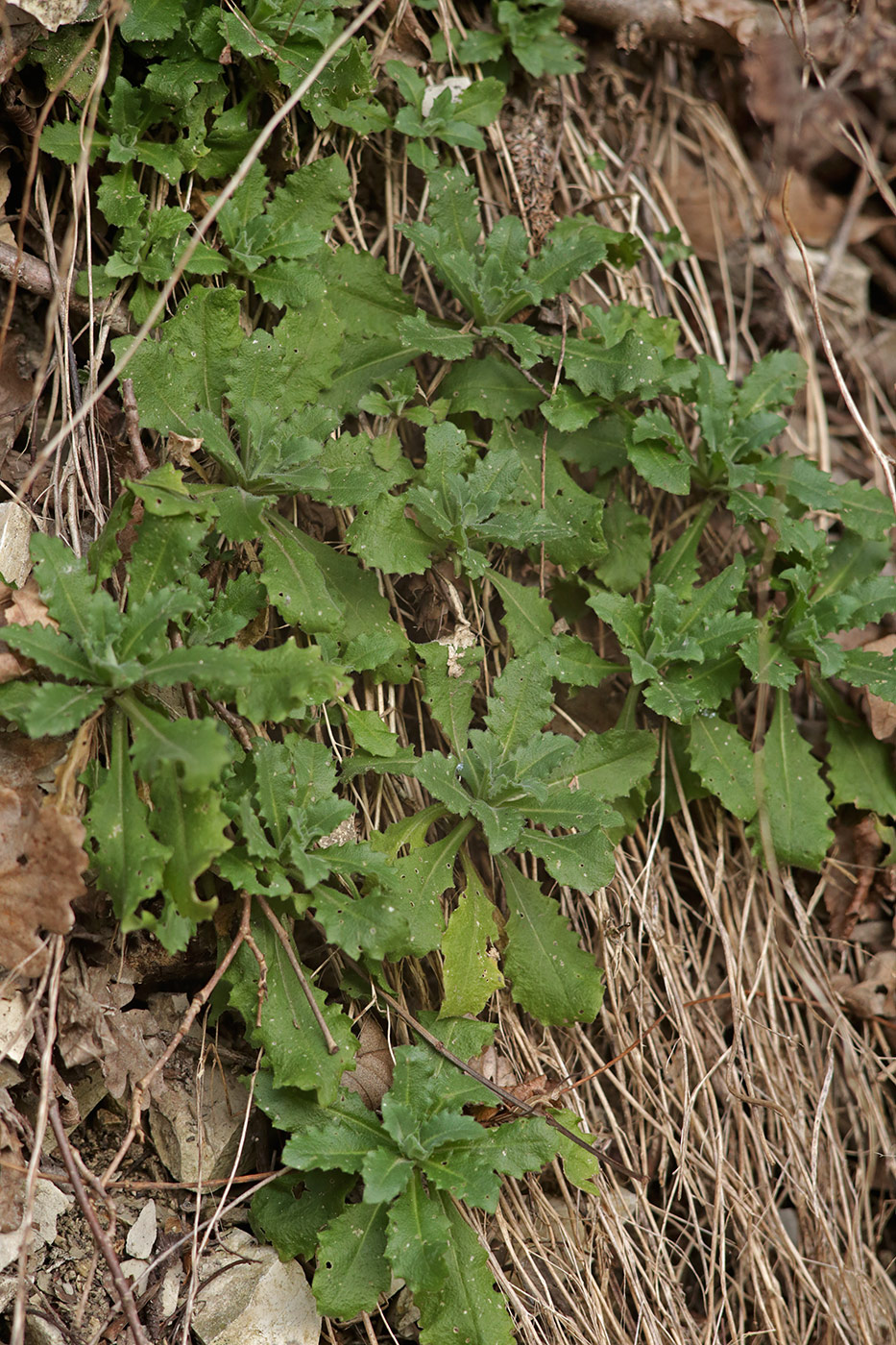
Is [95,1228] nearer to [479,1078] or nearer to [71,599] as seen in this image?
[479,1078]

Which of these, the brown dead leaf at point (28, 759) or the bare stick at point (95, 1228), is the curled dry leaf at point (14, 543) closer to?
the brown dead leaf at point (28, 759)

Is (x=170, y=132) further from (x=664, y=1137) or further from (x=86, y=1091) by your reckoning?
(x=664, y=1137)

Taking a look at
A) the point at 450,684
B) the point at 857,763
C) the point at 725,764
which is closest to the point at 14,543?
the point at 450,684

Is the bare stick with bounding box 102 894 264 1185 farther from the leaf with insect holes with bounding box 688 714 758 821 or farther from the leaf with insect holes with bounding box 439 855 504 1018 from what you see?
the leaf with insect holes with bounding box 688 714 758 821

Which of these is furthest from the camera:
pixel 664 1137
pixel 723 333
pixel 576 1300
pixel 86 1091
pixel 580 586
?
pixel 723 333

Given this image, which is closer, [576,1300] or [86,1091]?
[86,1091]

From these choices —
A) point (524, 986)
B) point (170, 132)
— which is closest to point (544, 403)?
point (170, 132)

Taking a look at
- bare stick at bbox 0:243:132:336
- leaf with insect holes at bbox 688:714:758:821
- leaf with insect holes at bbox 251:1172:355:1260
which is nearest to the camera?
leaf with insect holes at bbox 251:1172:355:1260

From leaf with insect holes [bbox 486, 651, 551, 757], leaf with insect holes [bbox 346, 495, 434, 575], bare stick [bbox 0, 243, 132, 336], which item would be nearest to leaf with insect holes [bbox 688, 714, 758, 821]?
leaf with insect holes [bbox 486, 651, 551, 757]
